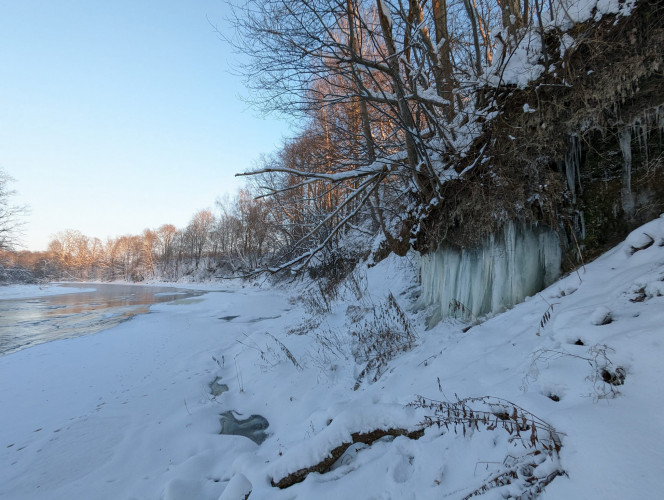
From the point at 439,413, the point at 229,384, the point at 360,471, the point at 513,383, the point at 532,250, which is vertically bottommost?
the point at 229,384

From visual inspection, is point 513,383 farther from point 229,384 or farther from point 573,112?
point 229,384

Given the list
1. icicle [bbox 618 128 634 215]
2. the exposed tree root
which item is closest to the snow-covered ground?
the exposed tree root

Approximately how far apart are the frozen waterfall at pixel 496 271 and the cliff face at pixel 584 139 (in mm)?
162

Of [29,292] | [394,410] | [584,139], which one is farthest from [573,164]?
[29,292]

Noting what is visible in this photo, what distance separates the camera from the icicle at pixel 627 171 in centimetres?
264

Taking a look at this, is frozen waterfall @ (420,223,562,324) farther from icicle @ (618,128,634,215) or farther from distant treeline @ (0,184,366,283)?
distant treeline @ (0,184,366,283)

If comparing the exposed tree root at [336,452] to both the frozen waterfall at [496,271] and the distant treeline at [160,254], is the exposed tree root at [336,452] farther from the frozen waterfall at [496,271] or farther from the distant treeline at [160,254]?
the distant treeline at [160,254]

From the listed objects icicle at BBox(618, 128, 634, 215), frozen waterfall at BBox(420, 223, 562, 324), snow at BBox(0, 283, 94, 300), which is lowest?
snow at BBox(0, 283, 94, 300)

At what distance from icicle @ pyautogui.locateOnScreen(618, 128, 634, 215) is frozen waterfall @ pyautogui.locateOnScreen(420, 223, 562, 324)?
1.99 feet

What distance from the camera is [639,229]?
2.37 meters

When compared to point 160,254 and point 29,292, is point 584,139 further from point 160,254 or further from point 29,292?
point 160,254

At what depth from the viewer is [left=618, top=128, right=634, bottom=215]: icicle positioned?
264 centimetres

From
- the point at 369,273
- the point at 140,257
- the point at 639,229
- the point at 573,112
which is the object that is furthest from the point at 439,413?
the point at 140,257

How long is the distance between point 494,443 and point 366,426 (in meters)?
0.99
